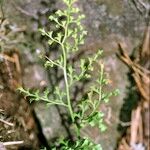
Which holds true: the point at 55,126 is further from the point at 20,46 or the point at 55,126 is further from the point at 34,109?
the point at 20,46

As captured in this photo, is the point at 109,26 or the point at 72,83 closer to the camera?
the point at 72,83

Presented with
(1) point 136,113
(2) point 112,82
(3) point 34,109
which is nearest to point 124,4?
(2) point 112,82

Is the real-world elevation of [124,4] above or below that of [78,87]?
above

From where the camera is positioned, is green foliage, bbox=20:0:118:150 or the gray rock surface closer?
green foliage, bbox=20:0:118:150

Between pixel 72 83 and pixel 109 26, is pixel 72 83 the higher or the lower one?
the lower one

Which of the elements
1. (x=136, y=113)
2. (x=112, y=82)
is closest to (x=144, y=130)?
(x=136, y=113)

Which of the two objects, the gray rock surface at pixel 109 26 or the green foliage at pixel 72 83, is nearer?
the green foliage at pixel 72 83

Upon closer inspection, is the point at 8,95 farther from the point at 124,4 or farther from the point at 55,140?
the point at 124,4


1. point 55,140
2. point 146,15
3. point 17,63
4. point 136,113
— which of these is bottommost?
point 55,140

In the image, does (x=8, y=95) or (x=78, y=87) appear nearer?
(x=8, y=95)
